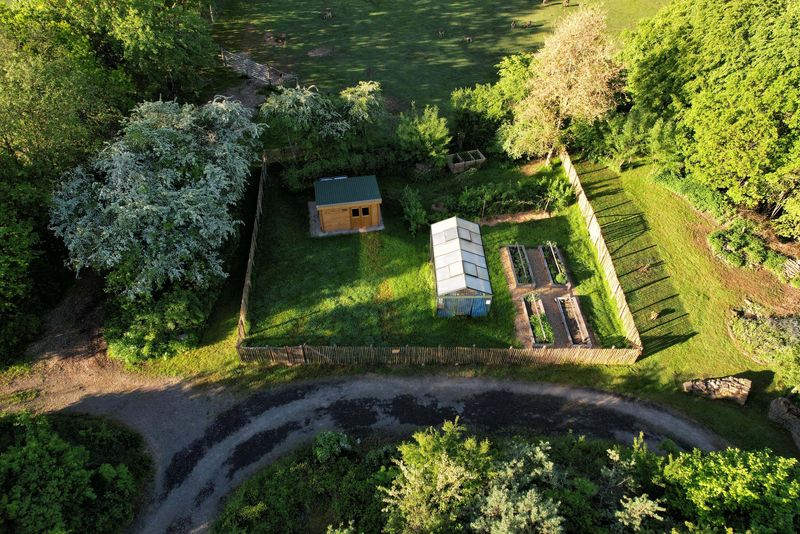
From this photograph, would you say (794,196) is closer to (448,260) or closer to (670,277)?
(670,277)

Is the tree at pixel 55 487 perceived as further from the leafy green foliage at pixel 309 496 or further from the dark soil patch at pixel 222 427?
the leafy green foliage at pixel 309 496

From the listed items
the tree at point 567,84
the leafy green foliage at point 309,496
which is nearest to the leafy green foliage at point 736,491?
the leafy green foliage at point 309,496

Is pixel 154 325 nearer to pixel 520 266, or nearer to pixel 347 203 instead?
pixel 347 203

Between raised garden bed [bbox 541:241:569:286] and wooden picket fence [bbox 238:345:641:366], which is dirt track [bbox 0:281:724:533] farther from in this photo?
raised garden bed [bbox 541:241:569:286]

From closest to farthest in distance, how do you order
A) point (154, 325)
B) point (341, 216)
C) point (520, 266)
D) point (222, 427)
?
point (222, 427) → point (154, 325) → point (520, 266) → point (341, 216)

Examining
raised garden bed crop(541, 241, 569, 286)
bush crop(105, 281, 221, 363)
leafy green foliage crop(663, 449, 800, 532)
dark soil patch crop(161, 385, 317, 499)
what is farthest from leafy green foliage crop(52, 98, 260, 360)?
leafy green foliage crop(663, 449, 800, 532)

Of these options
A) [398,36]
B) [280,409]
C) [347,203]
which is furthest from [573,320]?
[398,36]

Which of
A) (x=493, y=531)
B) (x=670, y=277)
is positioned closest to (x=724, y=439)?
(x=670, y=277)
